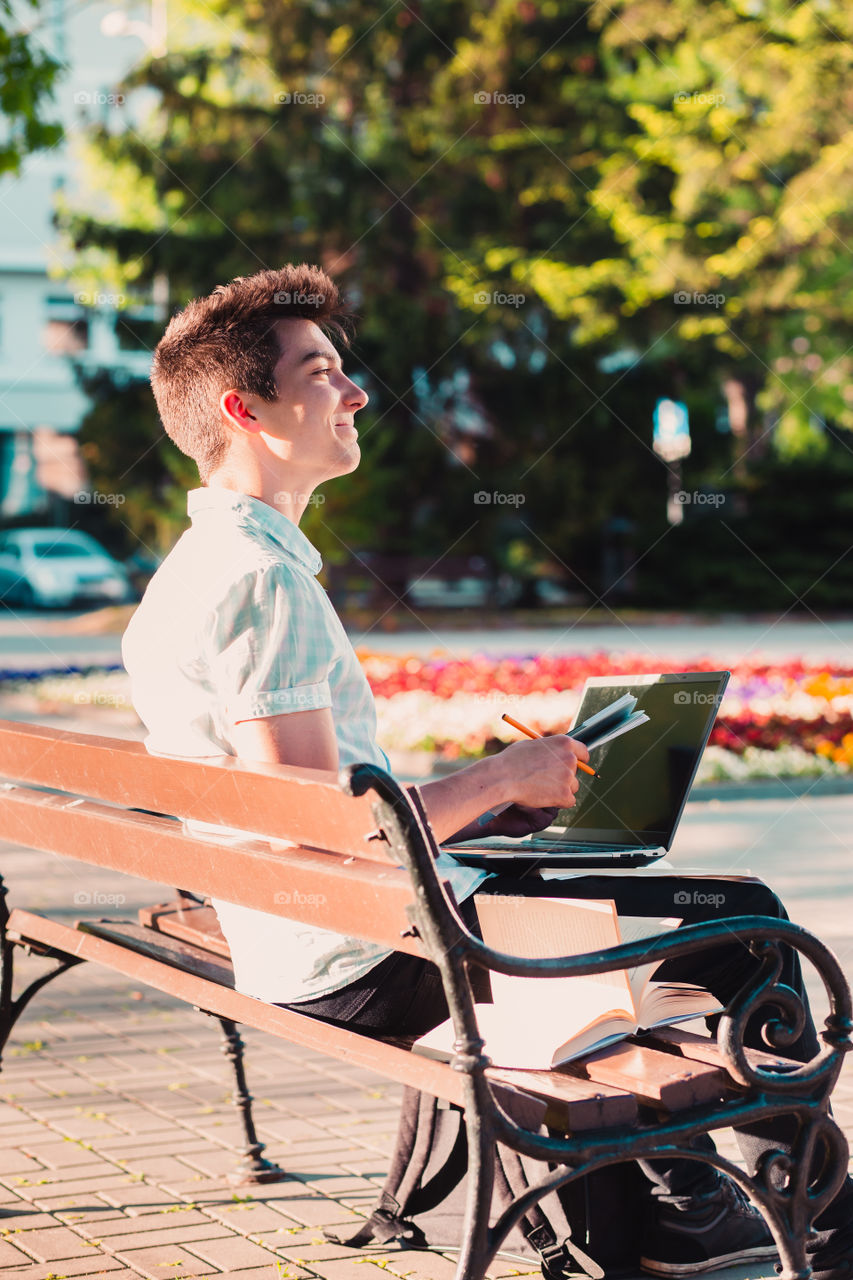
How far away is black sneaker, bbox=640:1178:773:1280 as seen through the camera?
2.77 metres

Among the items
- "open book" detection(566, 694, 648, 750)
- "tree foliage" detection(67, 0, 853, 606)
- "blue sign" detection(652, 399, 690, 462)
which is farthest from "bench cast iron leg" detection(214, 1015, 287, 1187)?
"blue sign" detection(652, 399, 690, 462)

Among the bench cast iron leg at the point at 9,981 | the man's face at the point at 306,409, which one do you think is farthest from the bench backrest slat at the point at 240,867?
the man's face at the point at 306,409

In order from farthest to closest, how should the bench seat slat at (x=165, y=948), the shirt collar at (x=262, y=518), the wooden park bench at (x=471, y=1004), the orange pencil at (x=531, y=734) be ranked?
1. the bench seat slat at (x=165, y=948)
2. the shirt collar at (x=262, y=518)
3. the orange pencil at (x=531, y=734)
4. the wooden park bench at (x=471, y=1004)

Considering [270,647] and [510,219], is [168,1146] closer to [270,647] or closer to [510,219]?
[270,647]

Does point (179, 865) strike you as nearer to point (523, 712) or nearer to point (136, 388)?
point (523, 712)

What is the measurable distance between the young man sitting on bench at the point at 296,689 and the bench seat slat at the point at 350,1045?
0.07 m

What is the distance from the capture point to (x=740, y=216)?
26.8 m

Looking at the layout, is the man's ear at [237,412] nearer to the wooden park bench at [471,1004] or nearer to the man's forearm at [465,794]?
the wooden park bench at [471,1004]

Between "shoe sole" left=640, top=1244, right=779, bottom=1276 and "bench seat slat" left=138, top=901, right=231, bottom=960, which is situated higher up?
"bench seat slat" left=138, top=901, right=231, bottom=960

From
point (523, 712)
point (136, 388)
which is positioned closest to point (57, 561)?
point (136, 388)

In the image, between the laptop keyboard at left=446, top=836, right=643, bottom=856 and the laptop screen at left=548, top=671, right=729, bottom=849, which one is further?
the laptop keyboard at left=446, top=836, right=643, bottom=856

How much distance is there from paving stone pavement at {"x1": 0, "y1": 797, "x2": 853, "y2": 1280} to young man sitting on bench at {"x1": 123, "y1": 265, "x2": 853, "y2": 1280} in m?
0.40

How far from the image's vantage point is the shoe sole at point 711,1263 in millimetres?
2787

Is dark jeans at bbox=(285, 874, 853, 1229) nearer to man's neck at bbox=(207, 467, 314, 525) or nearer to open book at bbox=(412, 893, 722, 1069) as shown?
open book at bbox=(412, 893, 722, 1069)
